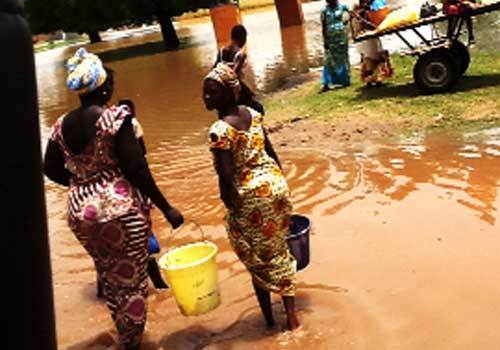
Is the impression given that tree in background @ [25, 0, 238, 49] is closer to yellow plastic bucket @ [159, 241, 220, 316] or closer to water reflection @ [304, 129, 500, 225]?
water reflection @ [304, 129, 500, 225]

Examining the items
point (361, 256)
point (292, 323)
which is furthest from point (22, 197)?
point (361, 256)

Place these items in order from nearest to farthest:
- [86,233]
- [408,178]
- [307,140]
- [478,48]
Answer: [86,233]
[408,178]
[307,140]
[478,48]

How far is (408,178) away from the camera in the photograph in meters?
6.38

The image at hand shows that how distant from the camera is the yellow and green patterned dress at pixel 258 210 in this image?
3662 mm

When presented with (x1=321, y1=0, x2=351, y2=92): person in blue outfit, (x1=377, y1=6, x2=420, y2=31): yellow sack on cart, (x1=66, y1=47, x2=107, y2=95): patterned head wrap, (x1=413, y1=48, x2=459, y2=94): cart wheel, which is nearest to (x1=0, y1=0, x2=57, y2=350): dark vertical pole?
(x1=66, y1=47, x2=107, y2=95): patterned head wrap

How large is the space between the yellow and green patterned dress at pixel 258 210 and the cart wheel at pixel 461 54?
6.60m

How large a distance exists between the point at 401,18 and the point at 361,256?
17.8 ft

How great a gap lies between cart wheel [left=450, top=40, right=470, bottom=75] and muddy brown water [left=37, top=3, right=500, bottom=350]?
8.19 feet

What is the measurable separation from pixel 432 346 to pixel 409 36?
1438 cm

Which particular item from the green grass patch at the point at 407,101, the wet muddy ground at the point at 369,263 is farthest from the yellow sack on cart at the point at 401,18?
the wet muddy ground at the point at 369,263

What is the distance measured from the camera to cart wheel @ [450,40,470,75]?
375 inches

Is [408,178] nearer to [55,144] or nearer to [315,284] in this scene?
[315,284]

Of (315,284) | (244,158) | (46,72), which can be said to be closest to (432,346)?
(315,284)

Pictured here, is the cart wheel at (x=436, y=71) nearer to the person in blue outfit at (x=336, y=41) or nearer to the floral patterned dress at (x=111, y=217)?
the person in blue outfit at (x=336, y=41)
